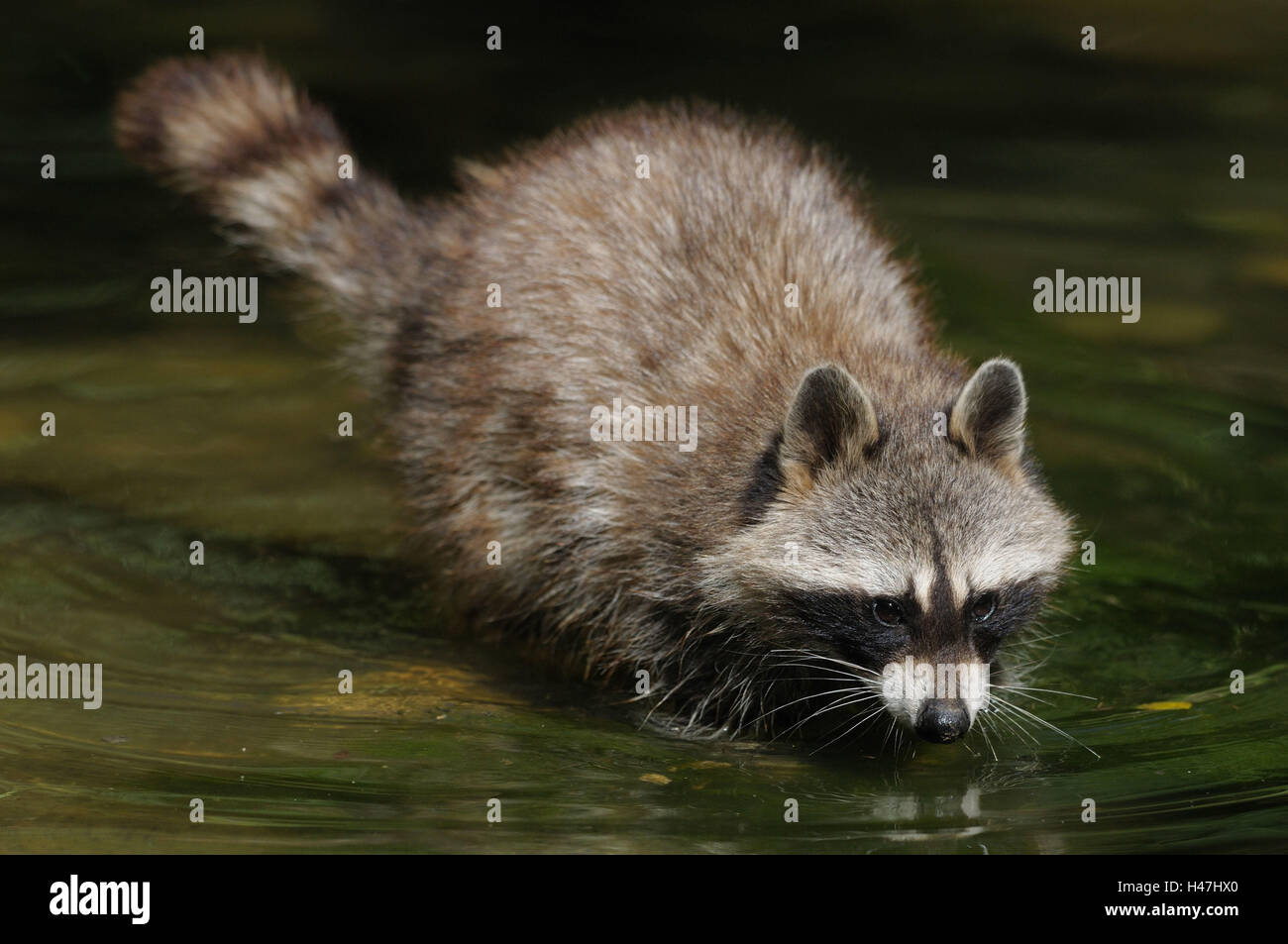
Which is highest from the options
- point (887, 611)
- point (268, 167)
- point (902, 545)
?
point (268, 167)

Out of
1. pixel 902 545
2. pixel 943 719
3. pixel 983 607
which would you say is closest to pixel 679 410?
pixel 902 545

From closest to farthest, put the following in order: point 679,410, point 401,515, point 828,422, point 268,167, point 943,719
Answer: point 943,719 → point 828,422 → point 679,410 → point 401,515 → point 268,167

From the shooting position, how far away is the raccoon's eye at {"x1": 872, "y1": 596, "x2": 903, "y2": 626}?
619cm

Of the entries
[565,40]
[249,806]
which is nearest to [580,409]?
[249,806]

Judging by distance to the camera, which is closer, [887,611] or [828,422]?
[887,611]

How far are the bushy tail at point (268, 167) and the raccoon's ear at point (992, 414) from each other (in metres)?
3.40

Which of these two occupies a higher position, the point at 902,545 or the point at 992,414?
the point at 992,414

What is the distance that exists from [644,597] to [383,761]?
1.21m

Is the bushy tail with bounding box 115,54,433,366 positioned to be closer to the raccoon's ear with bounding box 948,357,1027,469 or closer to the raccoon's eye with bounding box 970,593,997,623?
the raccoon's ear with bounding box 948,357,1027,469

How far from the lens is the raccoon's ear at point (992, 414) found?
6.36 metres

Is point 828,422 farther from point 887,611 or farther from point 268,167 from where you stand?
point 268,167

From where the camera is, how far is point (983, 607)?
6.27 m

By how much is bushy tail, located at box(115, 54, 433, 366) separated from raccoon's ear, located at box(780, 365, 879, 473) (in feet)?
9.96

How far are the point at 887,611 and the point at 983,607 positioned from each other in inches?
13.7
